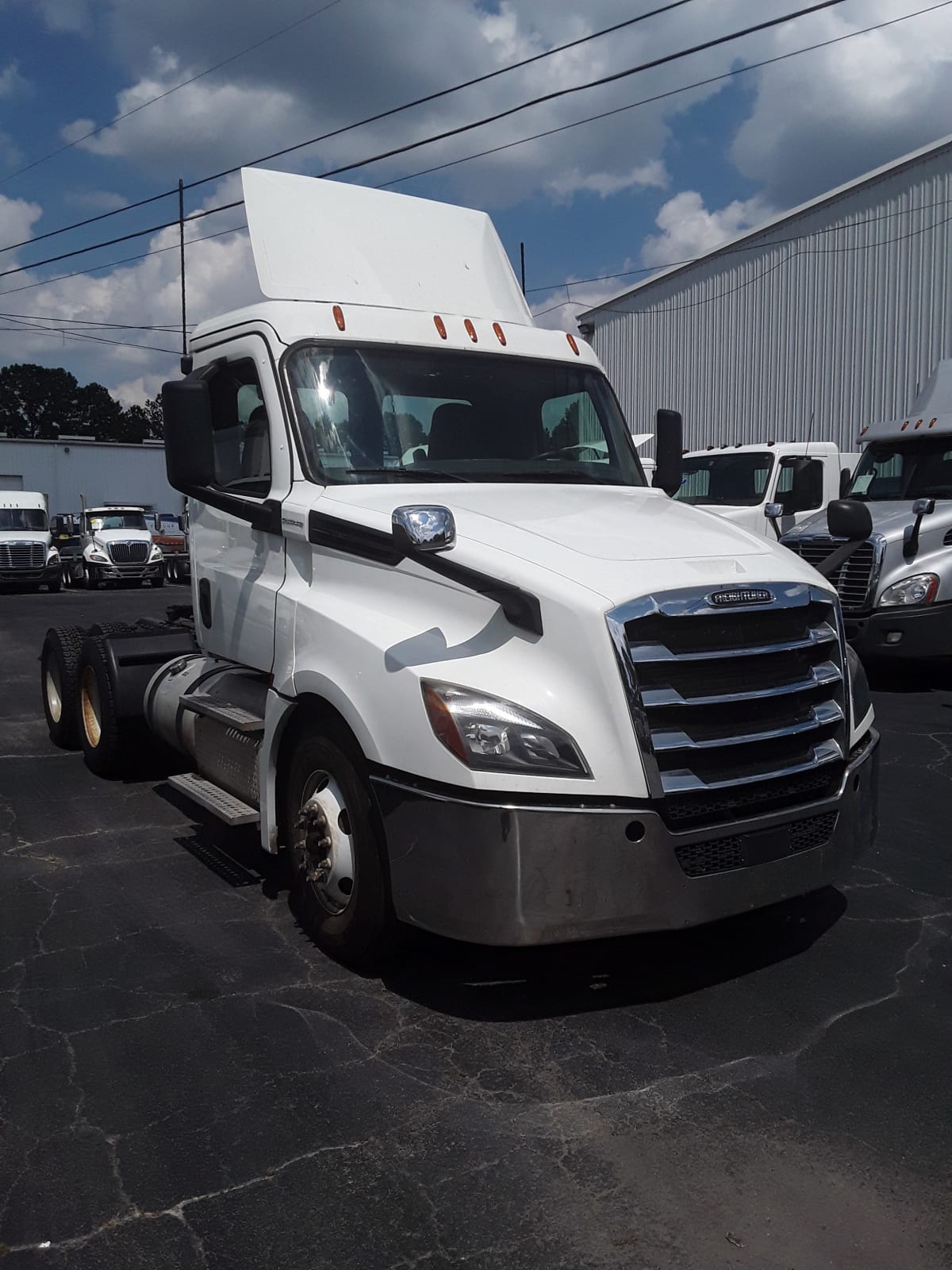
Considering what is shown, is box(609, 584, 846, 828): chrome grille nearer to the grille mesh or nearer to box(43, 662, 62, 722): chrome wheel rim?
the grille mesh

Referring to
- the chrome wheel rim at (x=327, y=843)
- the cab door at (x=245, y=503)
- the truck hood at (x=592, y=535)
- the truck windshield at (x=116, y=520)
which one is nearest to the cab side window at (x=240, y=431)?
the cab door at (x=245, y=503)

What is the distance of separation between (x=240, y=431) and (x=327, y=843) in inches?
84.3

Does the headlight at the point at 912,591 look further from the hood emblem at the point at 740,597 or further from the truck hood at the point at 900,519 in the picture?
the hood emblem at the point at 740,597

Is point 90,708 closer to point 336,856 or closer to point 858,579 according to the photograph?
point 336,856

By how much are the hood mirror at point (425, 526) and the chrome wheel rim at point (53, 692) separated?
519 cm

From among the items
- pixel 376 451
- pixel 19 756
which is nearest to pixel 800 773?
pixel 376 451

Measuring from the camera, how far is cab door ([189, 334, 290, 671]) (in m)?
5.02

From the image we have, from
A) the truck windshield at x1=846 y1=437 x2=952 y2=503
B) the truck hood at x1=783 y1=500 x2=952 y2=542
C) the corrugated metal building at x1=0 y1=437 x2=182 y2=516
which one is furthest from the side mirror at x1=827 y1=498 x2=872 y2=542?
the corrugated metal building at x1=0 y1=437 x2=182 y2=516

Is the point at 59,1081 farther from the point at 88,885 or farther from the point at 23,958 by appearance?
the point at 88,885

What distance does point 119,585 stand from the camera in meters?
31.5

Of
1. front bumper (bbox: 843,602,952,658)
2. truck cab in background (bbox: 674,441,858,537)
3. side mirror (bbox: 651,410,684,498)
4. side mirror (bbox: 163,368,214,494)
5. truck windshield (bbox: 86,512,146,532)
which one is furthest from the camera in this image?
truck windshield (bbox: 86,512,146,532)

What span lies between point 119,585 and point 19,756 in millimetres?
24237

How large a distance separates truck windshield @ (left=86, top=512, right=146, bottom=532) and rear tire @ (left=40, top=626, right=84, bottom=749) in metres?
23.6

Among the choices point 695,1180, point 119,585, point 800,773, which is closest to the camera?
point 695,1180
